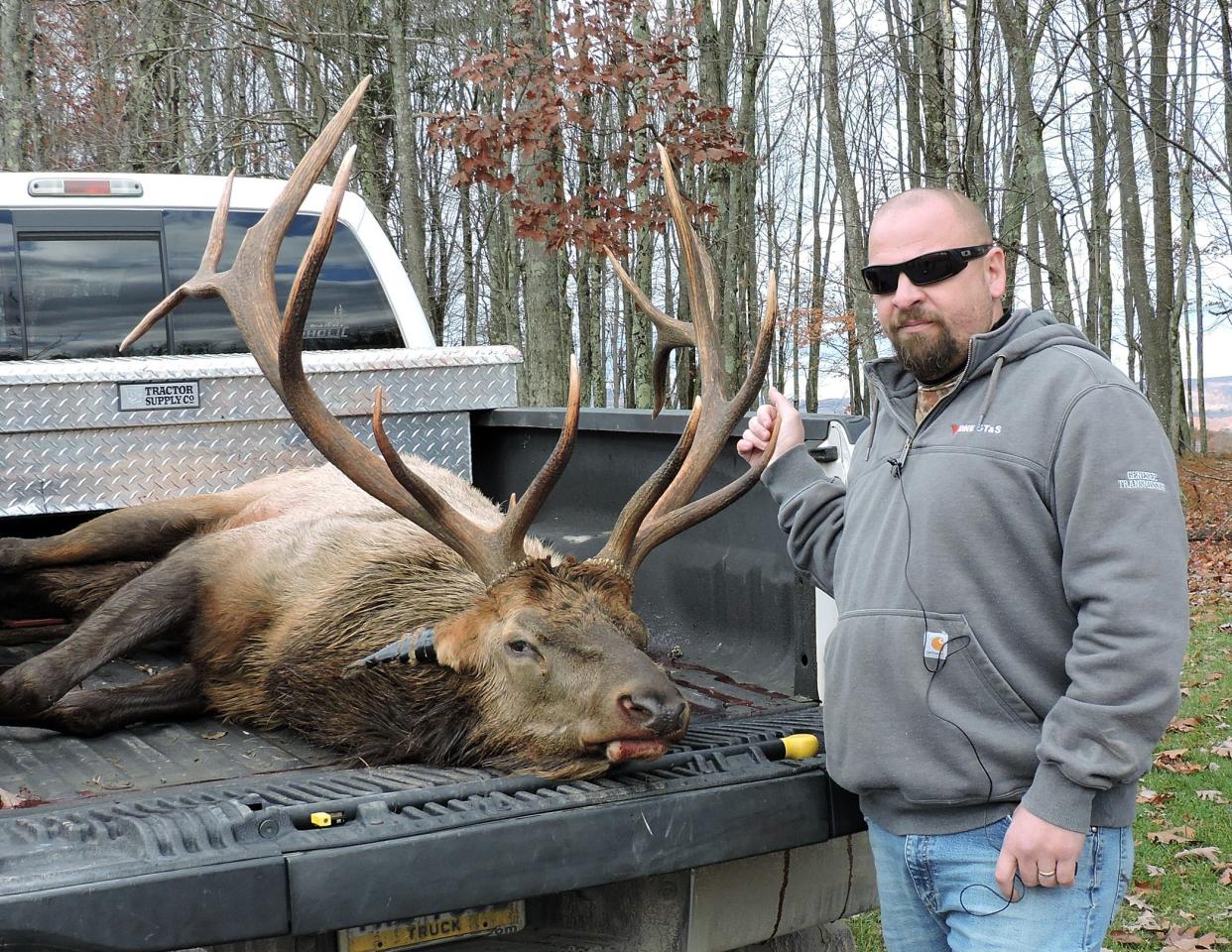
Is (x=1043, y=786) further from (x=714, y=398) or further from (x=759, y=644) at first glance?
(x=714, y=398)

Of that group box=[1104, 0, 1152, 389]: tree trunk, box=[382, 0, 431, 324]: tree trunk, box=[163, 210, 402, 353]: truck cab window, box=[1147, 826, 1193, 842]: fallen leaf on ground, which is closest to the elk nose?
box=[163, 210, 402, 353]: truck cab window

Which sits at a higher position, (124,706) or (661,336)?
(661,336)

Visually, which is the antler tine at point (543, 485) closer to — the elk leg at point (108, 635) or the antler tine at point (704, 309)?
the antler tine at point (704, 309)

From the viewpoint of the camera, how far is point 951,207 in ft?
9.25

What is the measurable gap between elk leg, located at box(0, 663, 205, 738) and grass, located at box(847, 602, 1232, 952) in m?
2.54

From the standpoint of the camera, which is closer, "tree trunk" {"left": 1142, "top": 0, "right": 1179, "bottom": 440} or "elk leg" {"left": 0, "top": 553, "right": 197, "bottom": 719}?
"elk leg" {"left": 0, "top": 553, "right": 197, "bottom": 719}

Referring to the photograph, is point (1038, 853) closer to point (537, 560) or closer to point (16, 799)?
point (537, 560)

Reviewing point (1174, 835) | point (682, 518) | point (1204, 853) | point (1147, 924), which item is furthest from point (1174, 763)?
point (682, 518)

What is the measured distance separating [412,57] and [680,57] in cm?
1556

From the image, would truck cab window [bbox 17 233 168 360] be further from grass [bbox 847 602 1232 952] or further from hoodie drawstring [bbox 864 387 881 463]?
grass [bbox 847 602 1232 952]

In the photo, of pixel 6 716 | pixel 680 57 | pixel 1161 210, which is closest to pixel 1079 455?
pixel 6 716

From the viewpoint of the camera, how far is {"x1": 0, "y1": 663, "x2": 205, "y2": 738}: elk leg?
3.70 m

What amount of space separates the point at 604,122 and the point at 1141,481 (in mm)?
23589

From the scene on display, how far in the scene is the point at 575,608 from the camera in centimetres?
345
